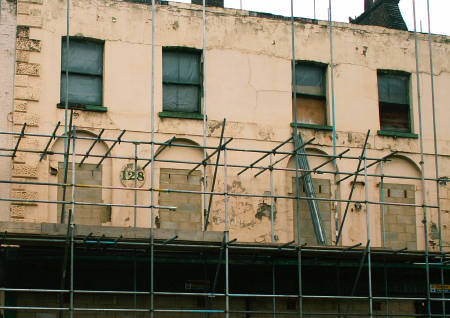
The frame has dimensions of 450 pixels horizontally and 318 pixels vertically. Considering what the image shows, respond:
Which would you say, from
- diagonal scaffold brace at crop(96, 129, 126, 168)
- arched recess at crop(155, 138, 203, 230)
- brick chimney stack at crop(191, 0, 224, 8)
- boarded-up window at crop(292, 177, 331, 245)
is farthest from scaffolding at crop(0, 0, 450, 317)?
brick chimney stack at crop(191, 0, 224, 8)

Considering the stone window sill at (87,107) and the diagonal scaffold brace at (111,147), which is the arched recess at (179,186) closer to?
the diagonal scaffold brace at (111,147)

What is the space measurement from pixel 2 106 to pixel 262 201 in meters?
5.92

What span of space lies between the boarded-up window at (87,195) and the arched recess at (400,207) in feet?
20.8

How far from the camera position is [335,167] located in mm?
20828

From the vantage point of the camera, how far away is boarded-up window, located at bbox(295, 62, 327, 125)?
69.4 feet

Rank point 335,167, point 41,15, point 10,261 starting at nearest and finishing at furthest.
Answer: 1. point 10,261
2. point 41,15
3. point 335,167

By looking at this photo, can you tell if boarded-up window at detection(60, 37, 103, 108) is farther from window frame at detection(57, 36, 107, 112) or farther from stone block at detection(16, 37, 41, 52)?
stone block at detection(16, 37, 41, 52)

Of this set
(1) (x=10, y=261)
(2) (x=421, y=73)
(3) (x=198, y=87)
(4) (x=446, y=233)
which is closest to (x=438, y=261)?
(4) (x=446, y=233)

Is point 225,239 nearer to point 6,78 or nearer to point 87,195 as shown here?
point 87,195

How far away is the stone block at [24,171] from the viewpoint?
18.4 m

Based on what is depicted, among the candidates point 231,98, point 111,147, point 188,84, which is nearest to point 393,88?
point 231,98

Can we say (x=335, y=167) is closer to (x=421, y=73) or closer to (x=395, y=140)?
(x=395, y=140)

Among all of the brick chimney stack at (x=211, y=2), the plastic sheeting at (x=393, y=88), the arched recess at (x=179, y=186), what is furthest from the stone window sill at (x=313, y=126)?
the brick chimney stack at (x=211, y=2)

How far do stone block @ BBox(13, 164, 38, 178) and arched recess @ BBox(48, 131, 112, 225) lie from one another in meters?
0.38
